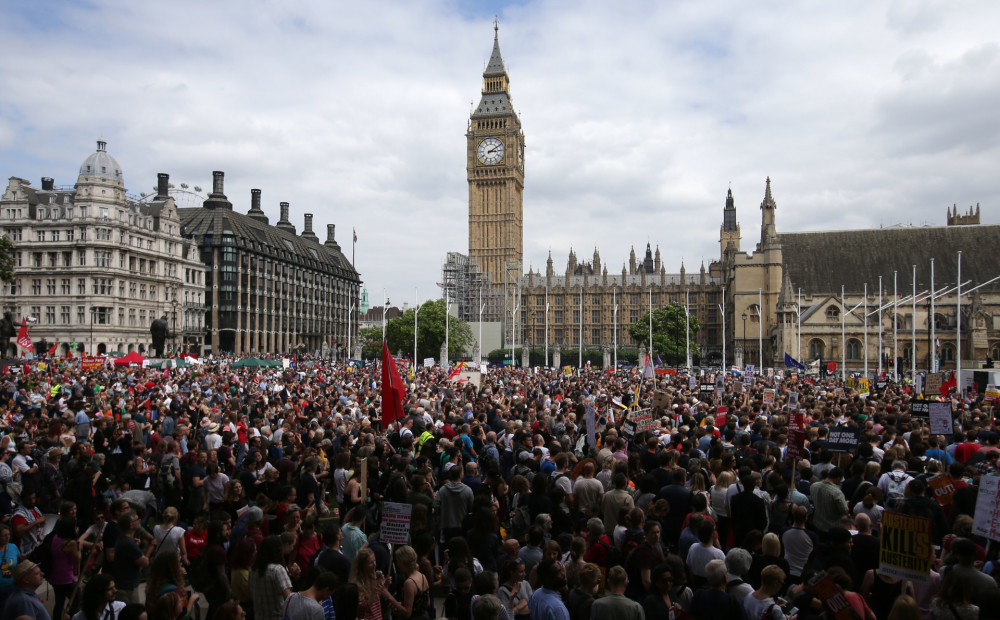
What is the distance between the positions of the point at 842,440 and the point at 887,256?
70851 mm

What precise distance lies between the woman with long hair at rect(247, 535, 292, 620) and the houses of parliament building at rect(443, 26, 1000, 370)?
1508 inches

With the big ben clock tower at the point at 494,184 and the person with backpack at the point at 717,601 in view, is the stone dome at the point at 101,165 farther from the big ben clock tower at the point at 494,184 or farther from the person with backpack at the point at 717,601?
the person with backpack at the point at 717,601

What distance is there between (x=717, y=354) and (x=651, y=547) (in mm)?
88275

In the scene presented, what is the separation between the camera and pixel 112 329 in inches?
2292

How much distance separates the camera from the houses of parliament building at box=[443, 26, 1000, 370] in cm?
5859

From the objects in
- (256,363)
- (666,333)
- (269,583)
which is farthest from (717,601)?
(666,333)

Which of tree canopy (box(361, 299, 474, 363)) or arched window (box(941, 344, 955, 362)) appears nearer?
arched window (box(941, 344, 955, 362))

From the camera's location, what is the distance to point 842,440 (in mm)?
9469

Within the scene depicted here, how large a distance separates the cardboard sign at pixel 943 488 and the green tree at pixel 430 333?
217 feet

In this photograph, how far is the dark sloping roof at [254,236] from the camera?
7375 cm

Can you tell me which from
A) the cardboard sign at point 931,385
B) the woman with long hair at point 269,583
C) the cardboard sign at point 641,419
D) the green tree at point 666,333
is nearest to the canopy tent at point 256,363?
the cardboard sign at point 641,419

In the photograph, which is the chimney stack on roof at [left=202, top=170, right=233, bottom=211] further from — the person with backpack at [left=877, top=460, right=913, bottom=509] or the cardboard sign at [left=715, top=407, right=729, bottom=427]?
the person with backpack at [left=877, top=460, right=913, bottom=509]

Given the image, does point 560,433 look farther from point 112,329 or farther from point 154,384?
point 112,329

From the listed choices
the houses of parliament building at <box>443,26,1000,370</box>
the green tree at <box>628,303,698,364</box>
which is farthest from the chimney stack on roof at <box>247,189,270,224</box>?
the green tree at <box>628,303,698,364</box>
